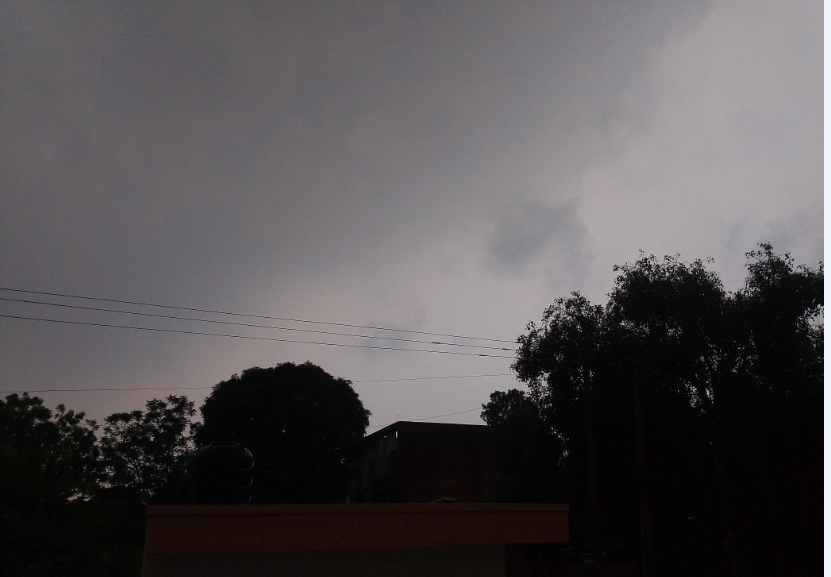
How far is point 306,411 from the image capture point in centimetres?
4247

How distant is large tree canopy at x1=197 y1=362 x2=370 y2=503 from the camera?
40531 mm

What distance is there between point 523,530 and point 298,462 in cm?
3252

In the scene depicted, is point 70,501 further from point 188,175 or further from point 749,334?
point 749,334

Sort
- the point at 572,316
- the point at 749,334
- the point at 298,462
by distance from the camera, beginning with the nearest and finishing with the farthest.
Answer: the point at 749,334
the point at 572,316
the point at 298,462

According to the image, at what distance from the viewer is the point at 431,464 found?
46969 mm

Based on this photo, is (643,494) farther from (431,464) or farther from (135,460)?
(135,460)

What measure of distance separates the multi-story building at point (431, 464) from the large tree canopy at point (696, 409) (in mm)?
18772

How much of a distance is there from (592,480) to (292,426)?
23512 mm

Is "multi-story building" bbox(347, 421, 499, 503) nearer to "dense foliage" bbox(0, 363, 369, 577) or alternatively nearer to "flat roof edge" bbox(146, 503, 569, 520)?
"dense foliage" bbox(0, 363, 369, 577)

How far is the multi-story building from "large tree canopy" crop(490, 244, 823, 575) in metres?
18.8

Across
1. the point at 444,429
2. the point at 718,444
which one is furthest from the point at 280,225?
the point at 444,429

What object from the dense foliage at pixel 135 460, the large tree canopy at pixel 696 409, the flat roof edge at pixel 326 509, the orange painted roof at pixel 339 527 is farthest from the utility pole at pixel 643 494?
the dense foliage at pixel 135 460

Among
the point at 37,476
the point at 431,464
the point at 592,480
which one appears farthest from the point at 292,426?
the point at 592,480

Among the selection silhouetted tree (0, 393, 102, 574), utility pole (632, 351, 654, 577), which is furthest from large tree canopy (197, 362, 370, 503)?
utility pole (632, 351, 654, 577)
